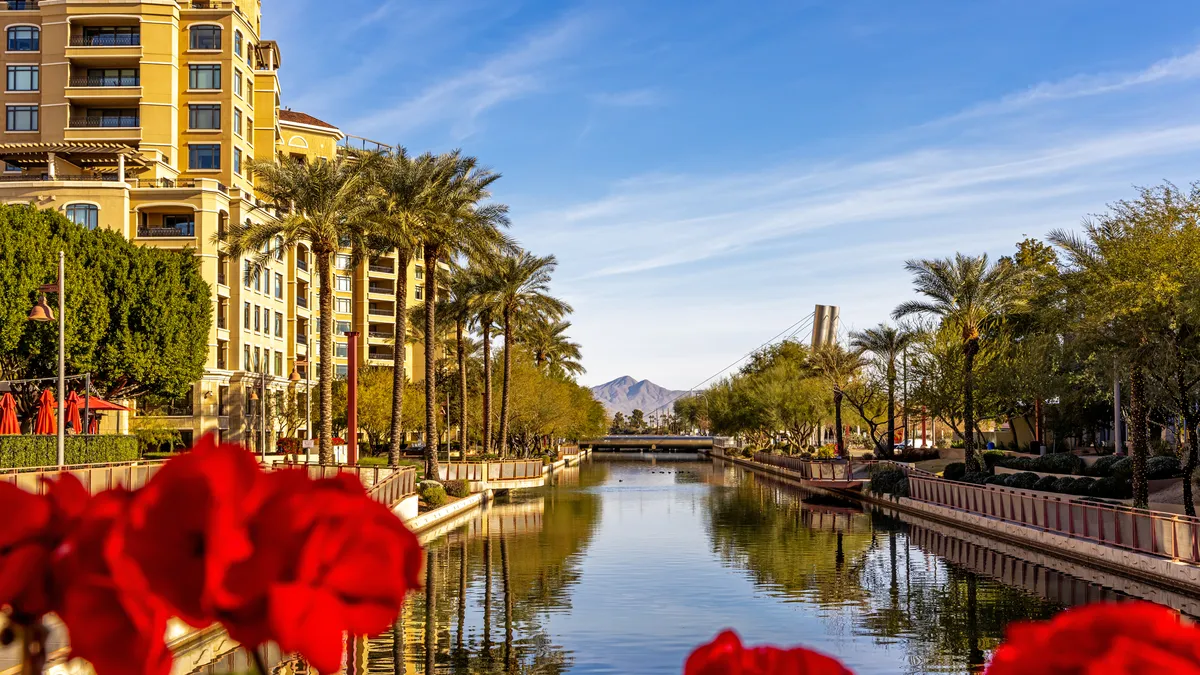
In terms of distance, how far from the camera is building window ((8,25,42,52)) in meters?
76.2

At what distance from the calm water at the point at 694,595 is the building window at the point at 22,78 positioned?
49.5 m

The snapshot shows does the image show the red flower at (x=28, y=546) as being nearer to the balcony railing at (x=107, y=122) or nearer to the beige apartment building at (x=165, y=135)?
the beige apartment building at (x=165, y=135)

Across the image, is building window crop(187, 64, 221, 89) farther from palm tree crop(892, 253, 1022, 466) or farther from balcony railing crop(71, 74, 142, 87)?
palm tree crop(892, 253, 1022, 466)

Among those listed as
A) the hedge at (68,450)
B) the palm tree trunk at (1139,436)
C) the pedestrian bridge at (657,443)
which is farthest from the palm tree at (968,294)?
the pedestrian bridge at (657,443)

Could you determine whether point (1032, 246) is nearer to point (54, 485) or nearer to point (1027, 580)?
point (1027, 580)

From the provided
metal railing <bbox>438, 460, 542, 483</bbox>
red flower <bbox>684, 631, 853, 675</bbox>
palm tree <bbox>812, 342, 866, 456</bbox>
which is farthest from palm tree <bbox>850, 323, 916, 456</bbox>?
red flower <bbox>684, 631, 853, 675</bbox>

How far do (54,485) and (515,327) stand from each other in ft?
259

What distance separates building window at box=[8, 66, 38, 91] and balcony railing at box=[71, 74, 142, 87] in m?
2.42

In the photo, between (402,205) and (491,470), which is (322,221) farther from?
(491,470)

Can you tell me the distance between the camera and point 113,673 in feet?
5.76

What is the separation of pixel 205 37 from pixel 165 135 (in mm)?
7510

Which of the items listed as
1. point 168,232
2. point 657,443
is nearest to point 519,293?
point 168,232

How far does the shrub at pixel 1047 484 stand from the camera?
42275mm

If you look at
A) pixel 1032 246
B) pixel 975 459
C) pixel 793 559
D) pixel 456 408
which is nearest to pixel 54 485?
pixel 793 559
